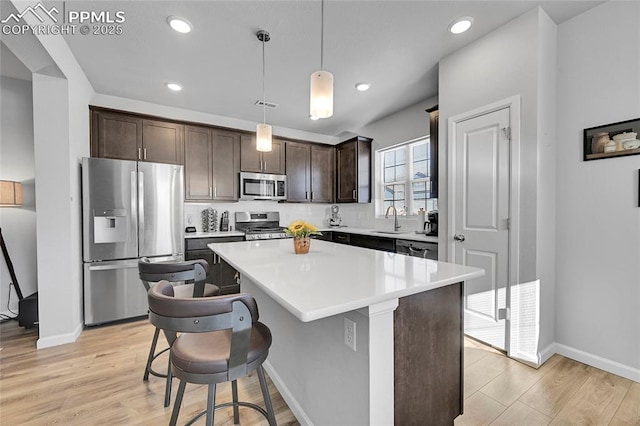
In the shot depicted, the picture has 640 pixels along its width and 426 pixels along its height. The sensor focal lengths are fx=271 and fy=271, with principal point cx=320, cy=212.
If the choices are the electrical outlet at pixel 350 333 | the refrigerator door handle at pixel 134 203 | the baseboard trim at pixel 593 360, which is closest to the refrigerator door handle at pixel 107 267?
the refrigerator door handle at pixel 134 203

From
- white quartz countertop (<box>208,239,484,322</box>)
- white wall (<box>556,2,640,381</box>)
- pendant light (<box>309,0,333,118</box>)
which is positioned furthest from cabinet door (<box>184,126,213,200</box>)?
white wall (<box>556,2,640,381</box>)

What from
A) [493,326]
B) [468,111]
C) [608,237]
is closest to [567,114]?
[468,111]

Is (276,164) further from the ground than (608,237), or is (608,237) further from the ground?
(276,164)

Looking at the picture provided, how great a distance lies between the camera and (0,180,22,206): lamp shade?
8.89 ft

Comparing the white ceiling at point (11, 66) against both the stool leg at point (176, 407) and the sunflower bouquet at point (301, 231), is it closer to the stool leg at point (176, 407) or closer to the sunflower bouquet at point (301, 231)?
the sunflower bouquet at point (301, 231)

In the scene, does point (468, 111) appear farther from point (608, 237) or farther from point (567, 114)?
point (608, 237)

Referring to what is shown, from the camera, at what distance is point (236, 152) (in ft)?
13.8

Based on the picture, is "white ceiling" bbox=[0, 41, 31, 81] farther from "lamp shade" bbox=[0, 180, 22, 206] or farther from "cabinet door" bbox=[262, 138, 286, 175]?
"cabinet door" bbox=[262, 138, 286, 175]

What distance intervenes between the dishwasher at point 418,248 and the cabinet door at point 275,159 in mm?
2325

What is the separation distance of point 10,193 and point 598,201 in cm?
535

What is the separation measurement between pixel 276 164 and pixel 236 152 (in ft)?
2.20

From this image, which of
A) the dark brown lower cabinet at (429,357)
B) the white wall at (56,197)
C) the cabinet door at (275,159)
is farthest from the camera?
the cabinet door at (275,159)

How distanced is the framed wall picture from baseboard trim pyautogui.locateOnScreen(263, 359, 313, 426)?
8.94 feet

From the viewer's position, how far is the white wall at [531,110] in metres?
2.07
